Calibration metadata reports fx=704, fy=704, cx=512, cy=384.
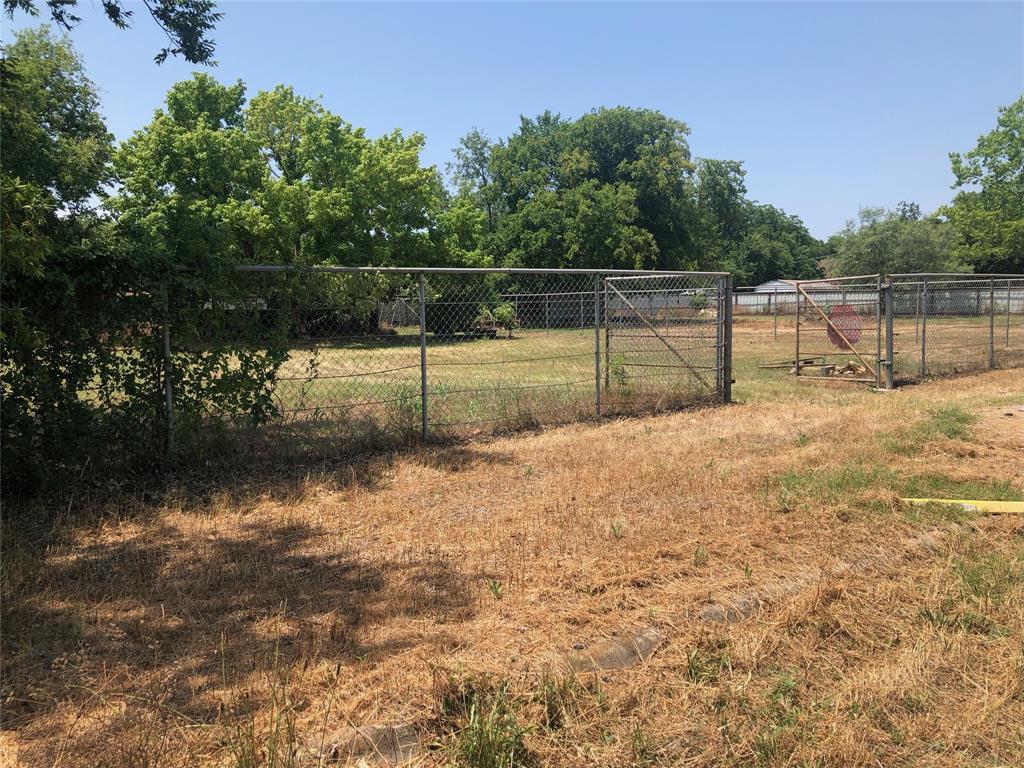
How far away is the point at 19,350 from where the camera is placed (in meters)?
5.59

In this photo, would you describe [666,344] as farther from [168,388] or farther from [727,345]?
[168,388]

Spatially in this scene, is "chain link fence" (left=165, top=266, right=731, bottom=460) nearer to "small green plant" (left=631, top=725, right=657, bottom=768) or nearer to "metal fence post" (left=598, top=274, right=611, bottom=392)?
"metal fence post" (left=598, top=274, right=611, bottom=392)

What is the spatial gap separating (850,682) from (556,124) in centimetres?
5650

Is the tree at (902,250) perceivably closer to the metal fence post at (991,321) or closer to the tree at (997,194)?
the tree at (997,194)

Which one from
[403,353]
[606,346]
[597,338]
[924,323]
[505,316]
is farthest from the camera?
[924,323]

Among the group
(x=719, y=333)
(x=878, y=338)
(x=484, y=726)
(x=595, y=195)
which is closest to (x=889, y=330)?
(x=878, y=338)

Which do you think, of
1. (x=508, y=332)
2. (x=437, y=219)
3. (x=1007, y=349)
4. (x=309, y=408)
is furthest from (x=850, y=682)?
(x=437, y=219)

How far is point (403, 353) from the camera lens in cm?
878

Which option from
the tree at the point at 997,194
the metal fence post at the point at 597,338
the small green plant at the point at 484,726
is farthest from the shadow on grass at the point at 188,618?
the tree at the point at 997,194

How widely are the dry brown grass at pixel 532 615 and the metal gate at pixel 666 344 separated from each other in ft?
12.7

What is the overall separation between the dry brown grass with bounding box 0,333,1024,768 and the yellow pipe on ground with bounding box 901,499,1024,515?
105 mm

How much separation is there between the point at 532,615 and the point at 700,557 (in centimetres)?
136

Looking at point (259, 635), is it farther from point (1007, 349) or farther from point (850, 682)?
point (1007, 349)

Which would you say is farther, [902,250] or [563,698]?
[902,250]
